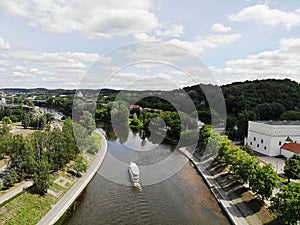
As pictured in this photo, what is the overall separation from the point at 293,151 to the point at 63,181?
14.1 m

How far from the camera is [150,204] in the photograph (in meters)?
11.4

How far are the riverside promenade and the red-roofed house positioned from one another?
5777mm

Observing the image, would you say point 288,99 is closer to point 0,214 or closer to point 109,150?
point 109,150

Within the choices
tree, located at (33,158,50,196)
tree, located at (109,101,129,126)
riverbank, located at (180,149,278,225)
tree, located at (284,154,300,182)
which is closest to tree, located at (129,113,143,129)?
tree, located at (109,101,129,126)

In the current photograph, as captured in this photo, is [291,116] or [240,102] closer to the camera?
[291,116]

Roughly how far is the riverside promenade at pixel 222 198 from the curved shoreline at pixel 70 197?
6.28 meters

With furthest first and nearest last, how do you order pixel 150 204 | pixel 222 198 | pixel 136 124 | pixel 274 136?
pixel 136 124 < pixel 274 136 < pixel 222 198 < pixel 150 204

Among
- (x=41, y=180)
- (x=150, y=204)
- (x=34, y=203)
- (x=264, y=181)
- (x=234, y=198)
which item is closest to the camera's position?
(x=34, y=203)

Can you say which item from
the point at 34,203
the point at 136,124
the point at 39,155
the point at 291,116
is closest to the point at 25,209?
the point at 34,203

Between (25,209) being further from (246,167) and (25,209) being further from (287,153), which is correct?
(287,153)

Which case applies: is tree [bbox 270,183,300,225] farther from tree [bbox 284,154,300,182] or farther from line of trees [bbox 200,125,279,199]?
tree [bbox 284,154,300,182]

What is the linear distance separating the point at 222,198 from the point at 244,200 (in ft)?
3.35

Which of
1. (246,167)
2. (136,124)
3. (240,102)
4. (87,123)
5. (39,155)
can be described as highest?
(240,102)

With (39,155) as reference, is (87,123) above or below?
above
